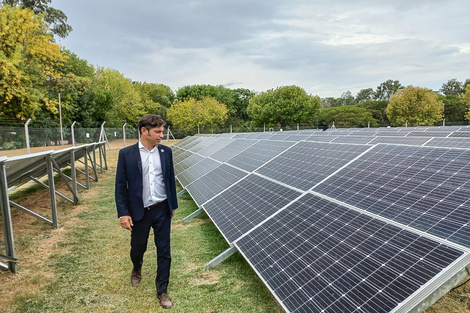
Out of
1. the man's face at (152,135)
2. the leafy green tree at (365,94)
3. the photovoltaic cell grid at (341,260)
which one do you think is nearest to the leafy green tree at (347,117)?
the leafy green tree at (365,94)

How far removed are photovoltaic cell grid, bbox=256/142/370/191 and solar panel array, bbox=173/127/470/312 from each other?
0.03 meters

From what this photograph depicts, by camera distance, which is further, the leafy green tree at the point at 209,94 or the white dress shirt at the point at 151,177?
the leafy green tree at the point at 209,94

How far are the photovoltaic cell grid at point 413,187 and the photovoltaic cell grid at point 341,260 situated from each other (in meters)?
0.19

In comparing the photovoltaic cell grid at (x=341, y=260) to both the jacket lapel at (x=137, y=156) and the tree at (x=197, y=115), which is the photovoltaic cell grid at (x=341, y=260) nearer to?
the jacket lapel at (x=137, y=156)

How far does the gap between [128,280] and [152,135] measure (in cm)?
224

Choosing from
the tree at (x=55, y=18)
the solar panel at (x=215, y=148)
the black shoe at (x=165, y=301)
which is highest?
the tree at (x=55, y=18)

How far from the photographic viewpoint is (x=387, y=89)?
96.5 metres

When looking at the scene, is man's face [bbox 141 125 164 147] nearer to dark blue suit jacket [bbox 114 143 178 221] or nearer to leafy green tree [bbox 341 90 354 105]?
dark blue suit jacket [bbox 114 143 178 221]

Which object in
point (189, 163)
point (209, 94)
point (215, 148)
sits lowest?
point (189, 163)

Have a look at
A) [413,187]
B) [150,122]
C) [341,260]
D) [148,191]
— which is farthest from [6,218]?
[413,187]

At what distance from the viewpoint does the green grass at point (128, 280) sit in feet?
12.1

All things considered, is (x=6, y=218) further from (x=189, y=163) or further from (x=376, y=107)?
(x=376, y=107)

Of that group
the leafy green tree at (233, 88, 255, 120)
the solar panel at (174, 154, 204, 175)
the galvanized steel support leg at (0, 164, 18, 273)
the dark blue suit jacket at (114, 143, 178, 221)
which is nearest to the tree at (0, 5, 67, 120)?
the solar panel at (174, 154, 204, 175)

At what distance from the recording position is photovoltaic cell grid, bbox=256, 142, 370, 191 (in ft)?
15.3
